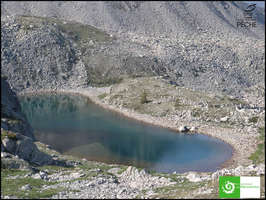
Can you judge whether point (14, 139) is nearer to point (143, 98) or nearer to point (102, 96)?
point (143, 98)

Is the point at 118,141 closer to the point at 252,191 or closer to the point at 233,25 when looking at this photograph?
the point at 252,191

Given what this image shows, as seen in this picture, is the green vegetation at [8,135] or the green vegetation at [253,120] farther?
the green vegetation at [253,120]

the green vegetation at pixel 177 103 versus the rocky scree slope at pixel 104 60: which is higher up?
the rocky scree slope at pixel 104 60

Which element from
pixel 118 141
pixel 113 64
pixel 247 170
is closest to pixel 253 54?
pixel 113 64

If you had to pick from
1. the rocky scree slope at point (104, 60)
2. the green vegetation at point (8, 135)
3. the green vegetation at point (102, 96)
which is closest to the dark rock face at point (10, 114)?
the green vegetation at point (8, 135)

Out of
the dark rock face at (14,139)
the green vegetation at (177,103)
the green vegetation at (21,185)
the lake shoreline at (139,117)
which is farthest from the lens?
the green vegetation at (177,103)

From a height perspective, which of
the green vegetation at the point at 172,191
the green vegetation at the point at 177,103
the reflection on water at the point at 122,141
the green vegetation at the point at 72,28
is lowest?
the reflection on water at the point at 122,141

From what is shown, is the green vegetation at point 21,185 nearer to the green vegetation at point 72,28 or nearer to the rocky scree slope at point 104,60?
the rocky scree slope at point 104,60

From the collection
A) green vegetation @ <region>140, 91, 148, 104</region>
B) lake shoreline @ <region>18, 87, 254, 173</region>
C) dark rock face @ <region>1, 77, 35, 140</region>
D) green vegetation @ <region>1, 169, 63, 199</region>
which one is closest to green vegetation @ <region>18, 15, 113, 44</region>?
lake shoreline @ <region>18, 87, 254, 173</region>
